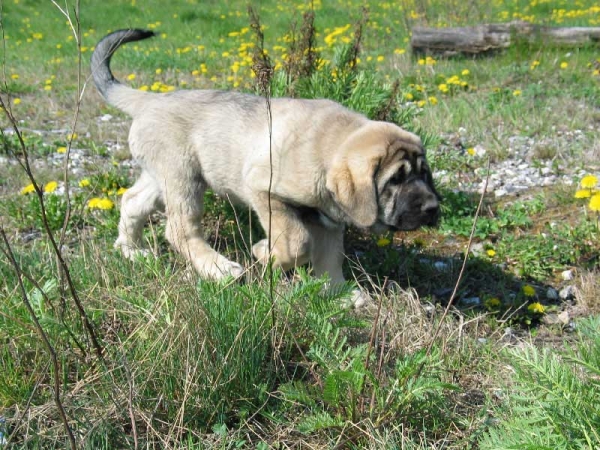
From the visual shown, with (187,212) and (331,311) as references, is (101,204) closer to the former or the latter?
(187,212)

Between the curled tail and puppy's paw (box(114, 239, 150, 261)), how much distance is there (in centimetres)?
103

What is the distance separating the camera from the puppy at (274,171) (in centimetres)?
358

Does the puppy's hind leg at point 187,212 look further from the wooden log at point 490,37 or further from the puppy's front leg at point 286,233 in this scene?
the wooden log at point 490,37

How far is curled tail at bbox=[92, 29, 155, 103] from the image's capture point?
4.11 m

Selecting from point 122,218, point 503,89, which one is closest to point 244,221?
point 122,218

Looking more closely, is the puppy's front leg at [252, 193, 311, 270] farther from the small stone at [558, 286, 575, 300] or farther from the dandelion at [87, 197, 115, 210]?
the small stone at [558, 286, 575, 300]

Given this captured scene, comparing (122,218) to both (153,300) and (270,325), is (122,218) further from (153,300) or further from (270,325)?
(270,325)

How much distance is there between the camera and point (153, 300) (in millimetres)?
2971

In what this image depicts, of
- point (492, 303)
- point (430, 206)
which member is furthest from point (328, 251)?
point (492, 303)

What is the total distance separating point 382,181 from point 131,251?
133 cm

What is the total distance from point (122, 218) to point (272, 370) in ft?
6.59

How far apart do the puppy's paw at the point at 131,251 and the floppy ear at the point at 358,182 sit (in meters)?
0.99

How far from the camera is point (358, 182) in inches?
139

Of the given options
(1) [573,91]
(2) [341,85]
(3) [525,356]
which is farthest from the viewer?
(1) [573,91]
